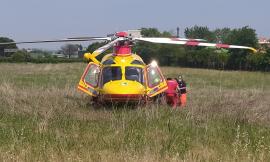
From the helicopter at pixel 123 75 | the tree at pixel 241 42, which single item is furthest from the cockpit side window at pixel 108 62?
the tree at pixel 241 42

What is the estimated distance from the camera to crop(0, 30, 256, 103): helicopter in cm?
1210

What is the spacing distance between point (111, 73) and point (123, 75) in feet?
1.24

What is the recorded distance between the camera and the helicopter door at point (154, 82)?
42.5ft

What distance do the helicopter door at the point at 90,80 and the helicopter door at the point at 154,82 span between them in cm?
152

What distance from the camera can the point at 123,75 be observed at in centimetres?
1267

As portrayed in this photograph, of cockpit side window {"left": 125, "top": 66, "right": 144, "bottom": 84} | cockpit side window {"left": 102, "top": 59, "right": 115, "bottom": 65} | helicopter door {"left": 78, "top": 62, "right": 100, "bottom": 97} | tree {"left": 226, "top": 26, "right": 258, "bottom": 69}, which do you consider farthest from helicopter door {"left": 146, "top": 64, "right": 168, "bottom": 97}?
tree {"left": 226, "top": 26, "right": 258, "bottom": 69}

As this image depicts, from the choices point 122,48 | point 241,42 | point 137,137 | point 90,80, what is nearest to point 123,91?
point 90,80

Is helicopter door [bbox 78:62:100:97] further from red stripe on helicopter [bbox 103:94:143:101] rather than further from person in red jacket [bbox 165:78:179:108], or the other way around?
person in red jacket [bbox 165:78:179:108]

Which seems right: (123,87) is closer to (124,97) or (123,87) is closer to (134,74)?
(124,97)

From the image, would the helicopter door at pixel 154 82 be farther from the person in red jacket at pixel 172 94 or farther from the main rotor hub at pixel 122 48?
the main rotor hub at pixel 122 48

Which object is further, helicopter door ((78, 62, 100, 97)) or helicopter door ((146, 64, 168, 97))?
helicopter door ((78, 62, 100, 97))

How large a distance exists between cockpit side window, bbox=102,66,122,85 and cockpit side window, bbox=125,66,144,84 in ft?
0.74

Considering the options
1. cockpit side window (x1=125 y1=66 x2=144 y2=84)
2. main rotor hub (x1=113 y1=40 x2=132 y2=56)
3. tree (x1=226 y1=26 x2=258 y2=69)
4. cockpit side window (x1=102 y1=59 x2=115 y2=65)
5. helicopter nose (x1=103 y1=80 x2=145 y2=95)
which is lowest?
tree (x1=226 y1=26 x2=258 y2=69)

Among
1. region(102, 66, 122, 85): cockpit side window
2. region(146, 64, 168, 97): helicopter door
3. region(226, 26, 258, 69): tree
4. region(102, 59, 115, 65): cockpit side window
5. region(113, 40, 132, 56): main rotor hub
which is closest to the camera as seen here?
region(102, 66, 122, 85): cockpit side window
